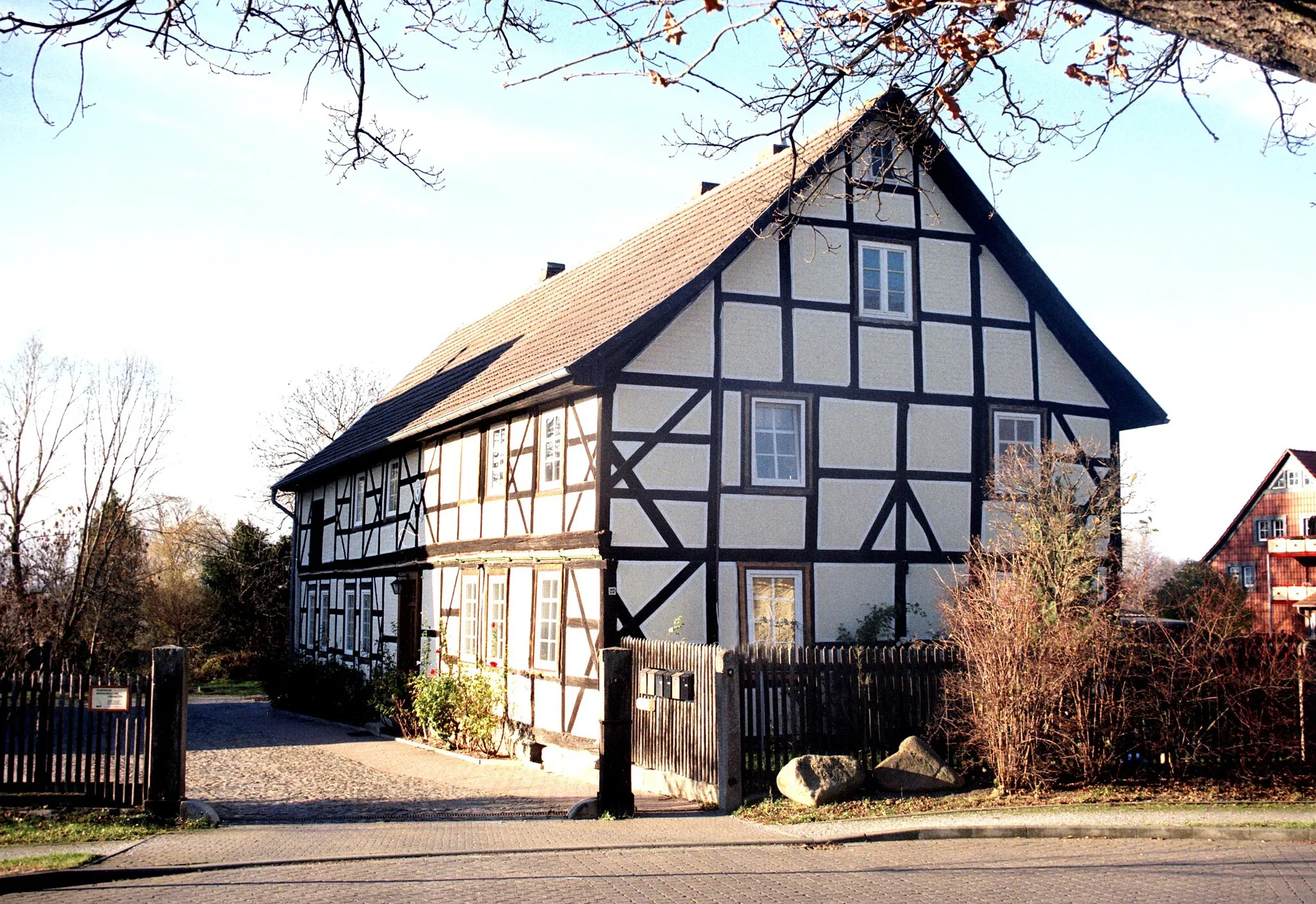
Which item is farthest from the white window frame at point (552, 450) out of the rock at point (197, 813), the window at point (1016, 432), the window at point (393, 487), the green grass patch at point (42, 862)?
the green grass patch at point (42, 862)

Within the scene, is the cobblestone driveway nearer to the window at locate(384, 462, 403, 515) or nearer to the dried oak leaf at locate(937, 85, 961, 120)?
the window at locate(384, 462, 403, 515)

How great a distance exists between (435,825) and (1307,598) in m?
42.9

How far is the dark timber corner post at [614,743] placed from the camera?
1238 cm

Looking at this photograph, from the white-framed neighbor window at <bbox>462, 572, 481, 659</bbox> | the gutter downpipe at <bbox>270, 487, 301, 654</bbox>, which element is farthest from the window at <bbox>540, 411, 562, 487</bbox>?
the gutter downpipe at <bbox>270, 487, 301, 654</bbox>

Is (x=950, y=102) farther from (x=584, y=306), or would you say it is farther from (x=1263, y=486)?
(x=1263, y=486)

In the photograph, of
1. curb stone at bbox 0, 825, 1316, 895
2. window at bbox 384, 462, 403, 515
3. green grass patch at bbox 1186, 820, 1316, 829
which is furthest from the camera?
window at bbox 384, 462, 403, 515

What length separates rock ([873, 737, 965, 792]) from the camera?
12945mm

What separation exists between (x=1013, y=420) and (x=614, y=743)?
9590mm

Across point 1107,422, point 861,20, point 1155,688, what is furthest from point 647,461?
point 861,20

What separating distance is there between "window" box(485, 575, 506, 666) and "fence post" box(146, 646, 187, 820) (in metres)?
7.54

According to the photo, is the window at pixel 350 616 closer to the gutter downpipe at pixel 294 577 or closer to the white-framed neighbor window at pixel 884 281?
the gutter downpipe at pixel 294 577

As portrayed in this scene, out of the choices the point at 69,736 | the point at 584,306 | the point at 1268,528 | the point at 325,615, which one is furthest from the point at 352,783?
the point at 1268,528

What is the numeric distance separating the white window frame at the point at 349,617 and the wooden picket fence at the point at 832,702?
52.5 feet

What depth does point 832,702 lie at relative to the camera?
13.5 meters
